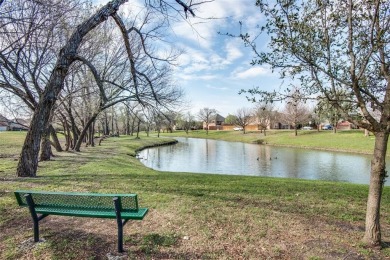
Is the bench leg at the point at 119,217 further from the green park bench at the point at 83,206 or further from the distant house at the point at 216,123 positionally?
the distant house at the point at 216,123

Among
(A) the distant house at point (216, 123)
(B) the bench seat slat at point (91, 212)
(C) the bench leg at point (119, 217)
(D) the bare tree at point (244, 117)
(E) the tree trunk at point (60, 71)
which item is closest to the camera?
(C) the bench leg at point (119, 217)

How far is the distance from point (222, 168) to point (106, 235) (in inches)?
583

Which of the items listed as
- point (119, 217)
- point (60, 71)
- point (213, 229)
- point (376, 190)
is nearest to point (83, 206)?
point (119, 217)

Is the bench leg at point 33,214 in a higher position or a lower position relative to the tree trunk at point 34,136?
lower

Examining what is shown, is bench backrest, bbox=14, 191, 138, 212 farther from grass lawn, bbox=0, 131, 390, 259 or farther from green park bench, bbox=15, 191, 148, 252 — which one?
grass lawn, bbox=0, 131, 390, 259

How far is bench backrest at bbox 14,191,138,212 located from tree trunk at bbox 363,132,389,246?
312 centimetres

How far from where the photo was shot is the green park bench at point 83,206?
3334mm

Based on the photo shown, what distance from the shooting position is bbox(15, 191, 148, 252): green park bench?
10.9 ft

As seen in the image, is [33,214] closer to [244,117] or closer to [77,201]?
[77,201]

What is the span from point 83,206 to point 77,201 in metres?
0.10

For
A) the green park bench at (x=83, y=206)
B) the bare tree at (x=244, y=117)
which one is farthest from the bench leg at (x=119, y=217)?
the bare tree at (x=244, y=117)

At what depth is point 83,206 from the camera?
3576 mm

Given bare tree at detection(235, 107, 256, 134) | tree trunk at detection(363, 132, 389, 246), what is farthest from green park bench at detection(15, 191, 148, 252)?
bare tree at detection(235, 107, 256, 134)

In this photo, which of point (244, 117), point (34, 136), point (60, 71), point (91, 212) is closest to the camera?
point (91, 212)
